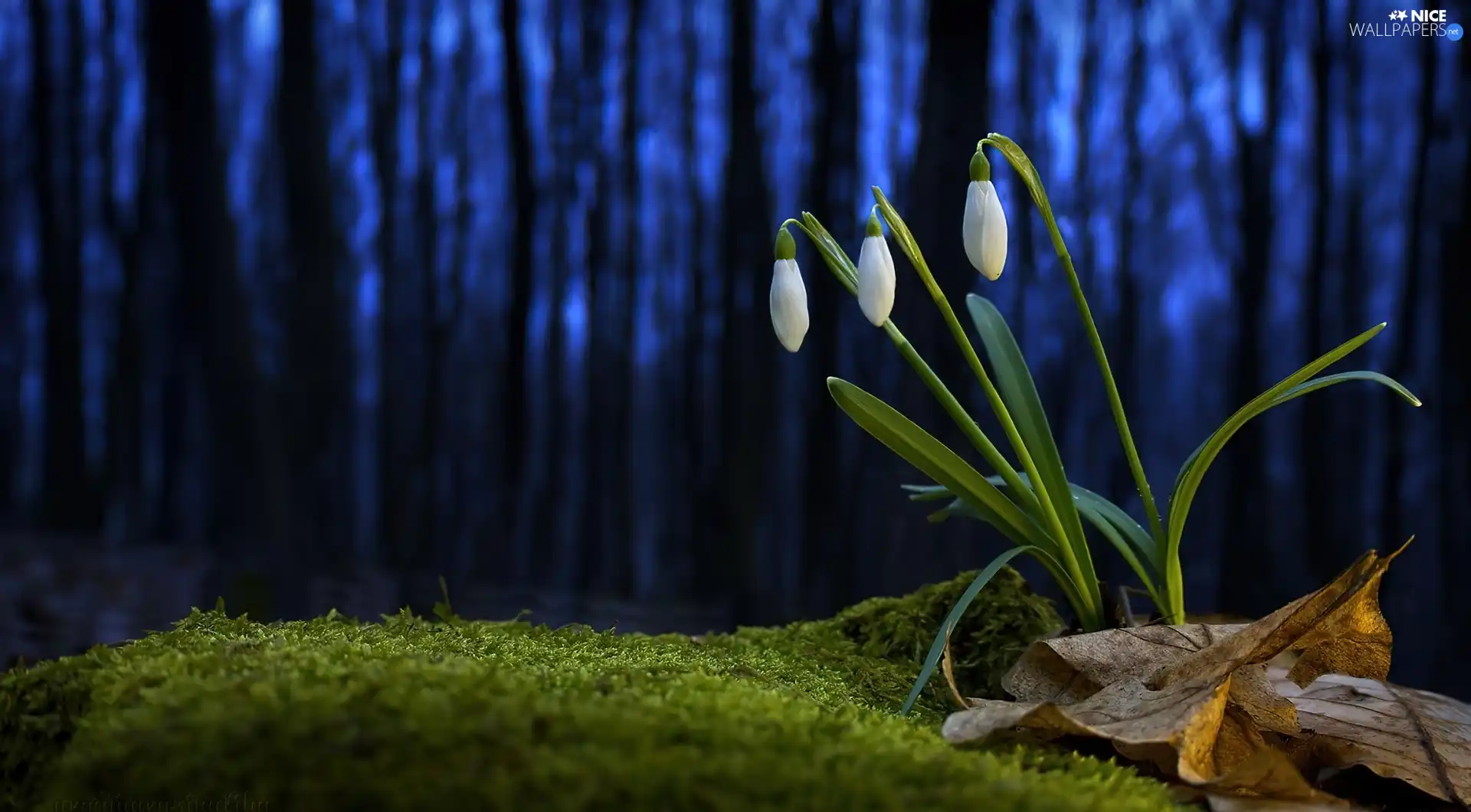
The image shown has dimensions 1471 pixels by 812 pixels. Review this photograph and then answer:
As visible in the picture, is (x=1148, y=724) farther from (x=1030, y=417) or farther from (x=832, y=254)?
(x=832, y=254)

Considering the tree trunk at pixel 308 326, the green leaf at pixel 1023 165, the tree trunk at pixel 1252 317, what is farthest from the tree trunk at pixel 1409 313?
the tree trunk at pixel 308 326

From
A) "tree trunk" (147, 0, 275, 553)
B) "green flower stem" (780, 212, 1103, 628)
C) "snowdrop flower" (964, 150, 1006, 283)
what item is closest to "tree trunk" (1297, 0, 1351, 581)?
"green flower stem" (780, 212, 1103, 628)

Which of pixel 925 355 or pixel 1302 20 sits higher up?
pixel 1302 20

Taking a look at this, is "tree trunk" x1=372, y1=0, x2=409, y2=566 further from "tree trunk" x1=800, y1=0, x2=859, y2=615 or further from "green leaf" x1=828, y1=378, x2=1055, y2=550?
"green leaf" x1=828, y1=378, x2=1055, y2=550

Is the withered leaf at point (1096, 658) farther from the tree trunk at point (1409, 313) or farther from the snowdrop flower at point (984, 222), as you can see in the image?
the tree trunk at point (1409, 313)

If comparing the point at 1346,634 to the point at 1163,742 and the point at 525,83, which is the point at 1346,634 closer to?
the point at 1163,742

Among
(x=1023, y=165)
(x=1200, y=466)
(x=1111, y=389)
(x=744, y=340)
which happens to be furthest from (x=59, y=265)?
(x=1200, y=466)

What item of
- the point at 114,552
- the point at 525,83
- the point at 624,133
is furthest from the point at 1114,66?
the point at 114,552
